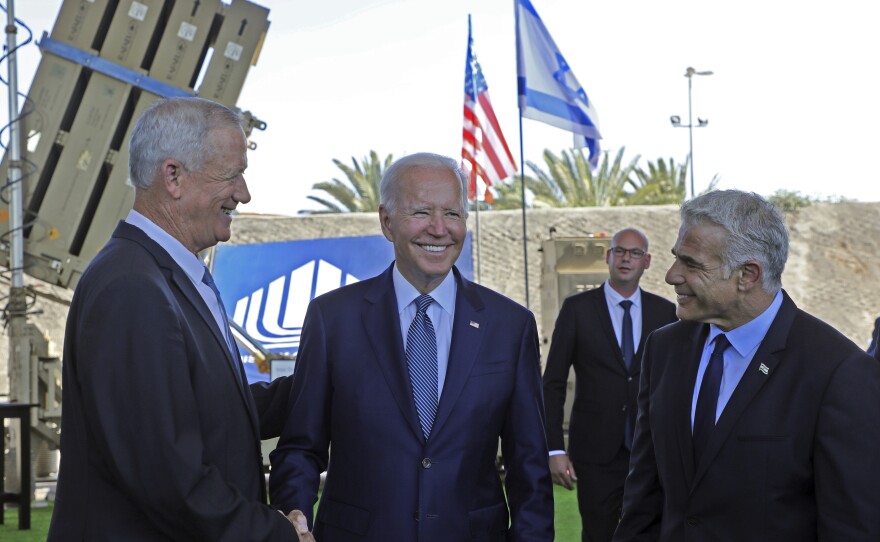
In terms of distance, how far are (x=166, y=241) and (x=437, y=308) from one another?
3.01 feet

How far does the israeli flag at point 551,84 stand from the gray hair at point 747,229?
8289mm

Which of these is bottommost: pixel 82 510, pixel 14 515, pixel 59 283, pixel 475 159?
pixel 14 515

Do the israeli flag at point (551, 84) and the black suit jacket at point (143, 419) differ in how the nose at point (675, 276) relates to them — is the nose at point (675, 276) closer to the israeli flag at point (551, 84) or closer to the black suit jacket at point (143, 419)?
the black suit jacket at point (143, 419)

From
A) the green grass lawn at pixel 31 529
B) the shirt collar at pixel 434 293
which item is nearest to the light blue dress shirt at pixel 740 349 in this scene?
the shirt collar at pixel 434 293

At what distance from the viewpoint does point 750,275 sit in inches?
111

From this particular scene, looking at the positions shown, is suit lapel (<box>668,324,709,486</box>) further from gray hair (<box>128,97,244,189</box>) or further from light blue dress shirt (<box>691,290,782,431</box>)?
gray hair (<box>128,97,244,189</box>)

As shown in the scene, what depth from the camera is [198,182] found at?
2.49m

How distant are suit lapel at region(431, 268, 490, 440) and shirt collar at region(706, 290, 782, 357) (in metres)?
0.70

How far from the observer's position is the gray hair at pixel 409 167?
10.0 ft

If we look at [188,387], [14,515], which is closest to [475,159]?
[14,515]

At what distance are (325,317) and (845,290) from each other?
1359 inches

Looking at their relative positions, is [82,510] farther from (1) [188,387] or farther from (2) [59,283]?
(2) [59,283]

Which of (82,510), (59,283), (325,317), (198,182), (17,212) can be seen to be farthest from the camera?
(59,283)

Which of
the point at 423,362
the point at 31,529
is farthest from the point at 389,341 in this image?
the point at 31,529
